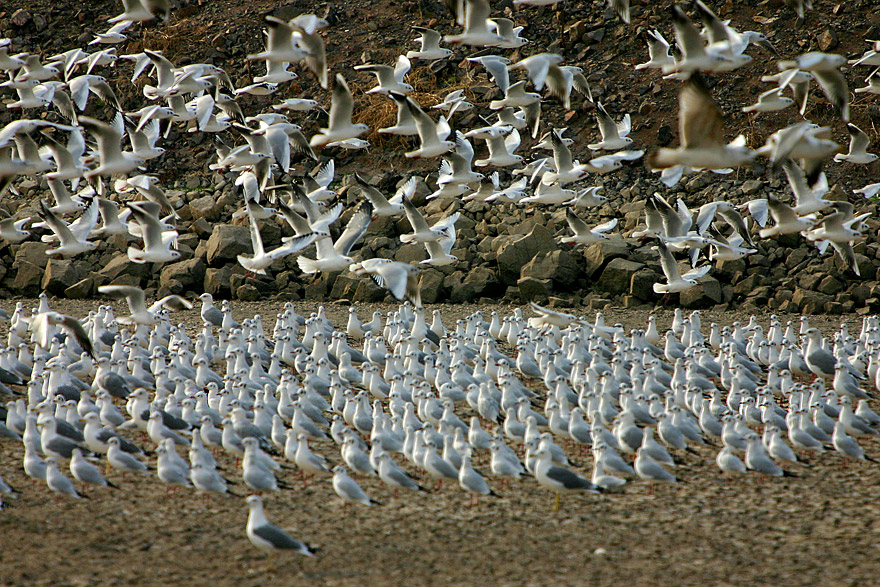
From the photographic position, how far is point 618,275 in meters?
21.6

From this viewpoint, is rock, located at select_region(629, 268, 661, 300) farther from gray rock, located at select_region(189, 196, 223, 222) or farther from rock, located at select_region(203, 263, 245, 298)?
gray rock, located at select_region(189, 196, 223, 222)

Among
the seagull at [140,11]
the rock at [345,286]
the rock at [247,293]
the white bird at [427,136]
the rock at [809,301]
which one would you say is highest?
the seagull at [140,11]

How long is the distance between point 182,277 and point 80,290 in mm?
2477

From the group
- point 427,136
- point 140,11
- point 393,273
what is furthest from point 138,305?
point 427,136

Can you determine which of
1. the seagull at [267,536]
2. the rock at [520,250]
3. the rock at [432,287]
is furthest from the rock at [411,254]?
the seagull at [267,536]

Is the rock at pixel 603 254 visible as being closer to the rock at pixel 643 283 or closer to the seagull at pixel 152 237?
the rock at pixel 643 283

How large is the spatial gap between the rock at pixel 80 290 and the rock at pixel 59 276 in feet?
0.64

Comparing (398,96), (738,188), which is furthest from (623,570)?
(738,188)

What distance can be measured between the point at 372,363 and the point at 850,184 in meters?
17.9

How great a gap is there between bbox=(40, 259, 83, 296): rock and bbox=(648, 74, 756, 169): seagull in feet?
57.9

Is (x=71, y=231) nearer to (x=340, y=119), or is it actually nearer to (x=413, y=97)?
(x=340, y=119)

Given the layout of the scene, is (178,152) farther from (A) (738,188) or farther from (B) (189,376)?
(B) (189,376)

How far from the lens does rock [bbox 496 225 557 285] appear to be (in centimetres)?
2197

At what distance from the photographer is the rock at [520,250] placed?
22.0m
